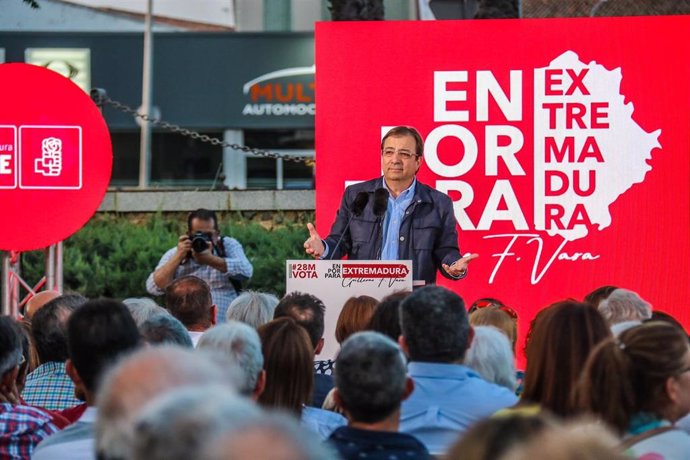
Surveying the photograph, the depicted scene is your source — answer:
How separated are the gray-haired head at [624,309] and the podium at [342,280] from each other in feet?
3.18

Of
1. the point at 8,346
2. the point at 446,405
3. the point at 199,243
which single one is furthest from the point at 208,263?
the point at 446,405

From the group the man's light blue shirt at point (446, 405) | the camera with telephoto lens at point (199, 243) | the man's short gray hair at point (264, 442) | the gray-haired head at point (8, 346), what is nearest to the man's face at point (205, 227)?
the camera with telephoto lens at point (199, 243)

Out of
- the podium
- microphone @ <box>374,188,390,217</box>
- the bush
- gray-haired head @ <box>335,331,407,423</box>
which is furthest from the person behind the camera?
the bush

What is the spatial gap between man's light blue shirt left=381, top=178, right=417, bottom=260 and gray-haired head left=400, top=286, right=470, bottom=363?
7.90 ft

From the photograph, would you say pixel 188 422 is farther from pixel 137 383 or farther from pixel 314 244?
pixel 314 244

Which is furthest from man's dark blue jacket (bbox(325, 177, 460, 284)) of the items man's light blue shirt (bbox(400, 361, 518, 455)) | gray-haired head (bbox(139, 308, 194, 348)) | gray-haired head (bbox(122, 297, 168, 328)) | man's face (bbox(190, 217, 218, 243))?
man's light blue shirt (bbox(400, 361, 518, 455))

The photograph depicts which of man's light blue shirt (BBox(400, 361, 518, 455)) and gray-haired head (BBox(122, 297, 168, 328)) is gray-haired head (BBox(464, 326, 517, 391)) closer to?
man's light blue shirt (BBox(400, 361, 518, 455))

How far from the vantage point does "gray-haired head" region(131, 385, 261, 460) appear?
154cm

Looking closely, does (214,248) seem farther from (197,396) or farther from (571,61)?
(197,396)

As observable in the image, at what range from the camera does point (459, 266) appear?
5578 mm

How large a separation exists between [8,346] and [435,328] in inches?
52.8

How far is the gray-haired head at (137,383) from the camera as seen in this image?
200 cm

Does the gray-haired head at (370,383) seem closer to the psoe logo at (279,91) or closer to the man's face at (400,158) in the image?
the man's face at (400,158)

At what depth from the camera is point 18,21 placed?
17.0 meters
